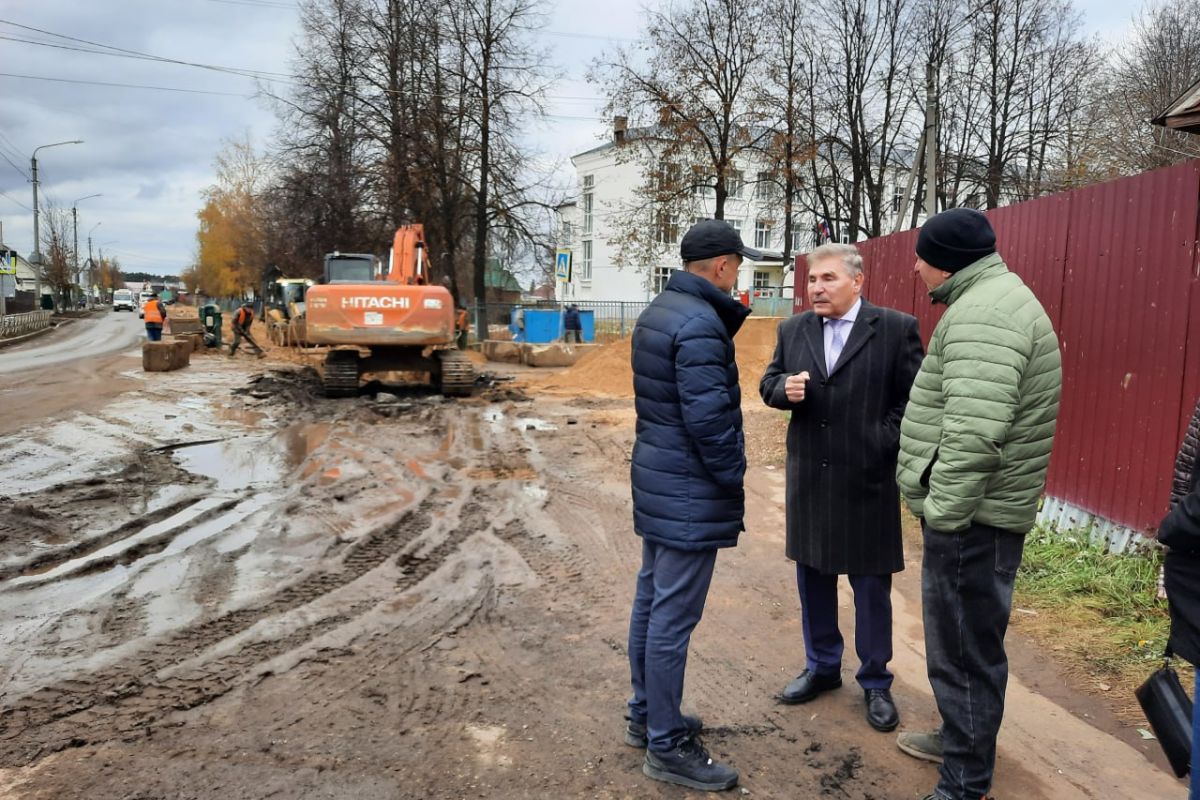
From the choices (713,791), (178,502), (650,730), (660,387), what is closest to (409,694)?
(650,730)

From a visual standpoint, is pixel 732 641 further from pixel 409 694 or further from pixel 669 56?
pixel 669 56

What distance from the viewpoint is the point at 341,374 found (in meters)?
14.8

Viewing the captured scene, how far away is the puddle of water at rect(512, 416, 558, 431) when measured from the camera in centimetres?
1201

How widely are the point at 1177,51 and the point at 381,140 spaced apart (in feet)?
74.9

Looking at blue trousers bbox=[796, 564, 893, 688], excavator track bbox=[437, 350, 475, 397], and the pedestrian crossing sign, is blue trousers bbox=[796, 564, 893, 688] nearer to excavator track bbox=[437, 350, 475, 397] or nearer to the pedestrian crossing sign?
excavator track bbox=[437, 350, 475, 397]

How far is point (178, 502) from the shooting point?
23.9 feet

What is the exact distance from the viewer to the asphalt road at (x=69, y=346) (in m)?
20.5

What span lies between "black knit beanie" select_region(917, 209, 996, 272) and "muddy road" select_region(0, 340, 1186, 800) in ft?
6.08

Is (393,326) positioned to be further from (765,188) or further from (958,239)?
(765,188)

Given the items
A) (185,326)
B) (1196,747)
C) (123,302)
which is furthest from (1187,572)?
(123,302)

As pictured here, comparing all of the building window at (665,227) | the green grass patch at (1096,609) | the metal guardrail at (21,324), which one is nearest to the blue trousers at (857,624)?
the green grass patch at (1096,609)

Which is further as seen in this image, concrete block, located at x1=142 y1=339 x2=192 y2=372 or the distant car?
the distant car

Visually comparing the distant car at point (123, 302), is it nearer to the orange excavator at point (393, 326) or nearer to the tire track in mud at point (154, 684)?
the orange excavator at point (393, 326)

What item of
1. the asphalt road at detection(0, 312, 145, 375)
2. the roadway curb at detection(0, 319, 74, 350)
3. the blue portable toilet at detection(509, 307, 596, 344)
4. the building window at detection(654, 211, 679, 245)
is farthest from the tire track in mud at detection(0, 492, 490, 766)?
the roadway curb at detection(0, 319, 74, 350)
